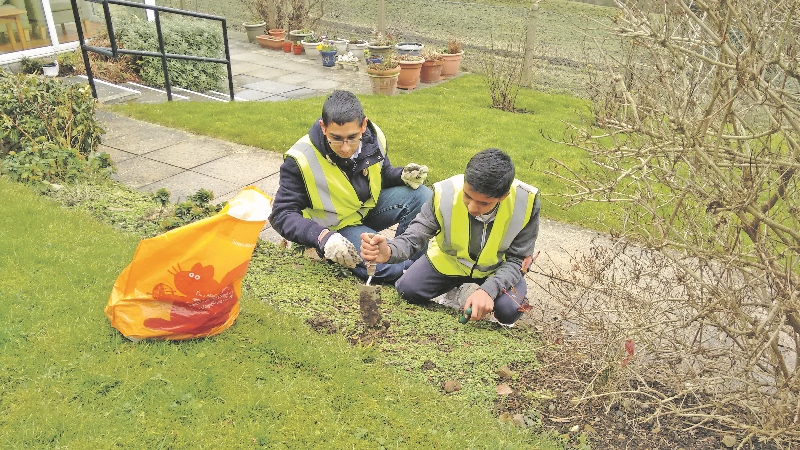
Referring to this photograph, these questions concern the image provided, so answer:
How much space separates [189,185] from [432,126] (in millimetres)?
3082

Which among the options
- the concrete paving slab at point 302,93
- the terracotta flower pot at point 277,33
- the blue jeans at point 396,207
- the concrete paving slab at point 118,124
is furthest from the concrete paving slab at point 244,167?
the terracotta flower pot at point 277,33

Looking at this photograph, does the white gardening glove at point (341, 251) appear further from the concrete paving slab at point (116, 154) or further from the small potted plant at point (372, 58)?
the small potted plant at point (372, 58)

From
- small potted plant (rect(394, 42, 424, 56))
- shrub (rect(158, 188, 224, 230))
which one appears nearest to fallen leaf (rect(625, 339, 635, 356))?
shrub (rect(158, 188, 224, 230))

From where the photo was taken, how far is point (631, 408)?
2715mm

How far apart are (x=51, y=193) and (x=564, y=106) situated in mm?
6674

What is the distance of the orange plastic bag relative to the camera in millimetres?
2650

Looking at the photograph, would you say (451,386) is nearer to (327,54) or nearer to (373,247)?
(373,247)

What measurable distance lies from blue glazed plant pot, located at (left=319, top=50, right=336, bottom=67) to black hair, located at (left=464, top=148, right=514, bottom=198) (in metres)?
8.24

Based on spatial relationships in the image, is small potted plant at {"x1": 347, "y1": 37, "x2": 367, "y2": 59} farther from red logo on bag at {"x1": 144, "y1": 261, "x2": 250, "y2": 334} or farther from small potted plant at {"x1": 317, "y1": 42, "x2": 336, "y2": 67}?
red logo on bag at {"x1": 144, "y1": 261, "x2": 250, "y2": 334}

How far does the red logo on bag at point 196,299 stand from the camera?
272 cm

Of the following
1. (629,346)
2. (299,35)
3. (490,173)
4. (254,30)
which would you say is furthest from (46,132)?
(254,30)

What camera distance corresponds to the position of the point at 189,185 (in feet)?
17.5

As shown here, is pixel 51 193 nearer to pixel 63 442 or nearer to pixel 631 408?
pixel 63 442

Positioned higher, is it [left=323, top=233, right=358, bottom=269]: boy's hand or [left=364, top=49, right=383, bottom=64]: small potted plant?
[left=323, top=233, right=358, bottom=269]: boy's hand
